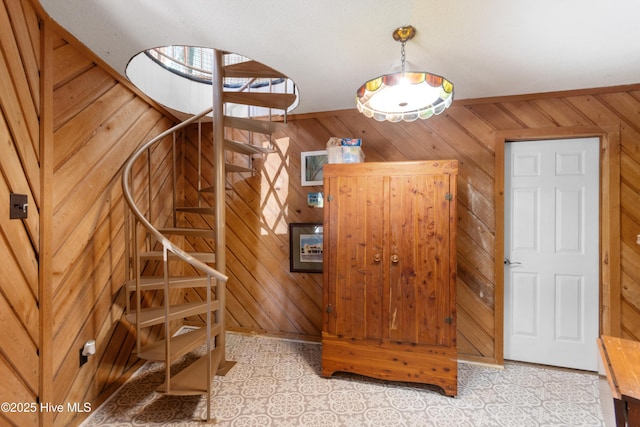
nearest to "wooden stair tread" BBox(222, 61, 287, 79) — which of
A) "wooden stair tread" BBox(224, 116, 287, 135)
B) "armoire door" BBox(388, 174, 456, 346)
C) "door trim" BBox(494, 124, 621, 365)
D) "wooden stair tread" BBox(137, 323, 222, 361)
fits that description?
"wooden stair tread" BBox(224, 116, 287, 135)

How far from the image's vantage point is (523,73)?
1.97 meters

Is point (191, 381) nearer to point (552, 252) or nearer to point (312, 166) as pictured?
point (312, 166)

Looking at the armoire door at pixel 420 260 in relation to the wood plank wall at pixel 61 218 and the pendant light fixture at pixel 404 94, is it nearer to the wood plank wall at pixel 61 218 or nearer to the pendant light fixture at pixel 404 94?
the pendant light fixture at pixel 404 94

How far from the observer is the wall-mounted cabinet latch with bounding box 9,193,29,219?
130 cm

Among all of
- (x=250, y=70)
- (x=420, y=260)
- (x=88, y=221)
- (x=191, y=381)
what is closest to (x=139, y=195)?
(x=88, y=221)

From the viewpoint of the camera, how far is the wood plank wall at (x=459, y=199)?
2.16 meters

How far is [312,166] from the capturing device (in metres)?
2.79

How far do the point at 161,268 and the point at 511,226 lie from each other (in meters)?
3.25

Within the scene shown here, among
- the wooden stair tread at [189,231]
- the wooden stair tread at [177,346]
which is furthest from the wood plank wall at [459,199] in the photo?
the wooden stair tread at [177,346]

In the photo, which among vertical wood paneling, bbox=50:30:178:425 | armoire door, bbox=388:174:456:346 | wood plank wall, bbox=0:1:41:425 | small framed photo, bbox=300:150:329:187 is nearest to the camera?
wood plank wall, bbox=0:1:41:425

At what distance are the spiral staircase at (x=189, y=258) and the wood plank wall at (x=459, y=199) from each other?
0.47 m

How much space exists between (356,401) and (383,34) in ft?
7.84

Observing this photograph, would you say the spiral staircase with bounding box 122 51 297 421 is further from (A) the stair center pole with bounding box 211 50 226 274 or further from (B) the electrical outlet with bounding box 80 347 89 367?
(B) the electrical outlet with bounding box 80 347 89 367

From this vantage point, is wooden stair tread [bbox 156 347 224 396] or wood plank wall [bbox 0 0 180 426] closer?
wood plank wall [bbox 0 0 180 426]
